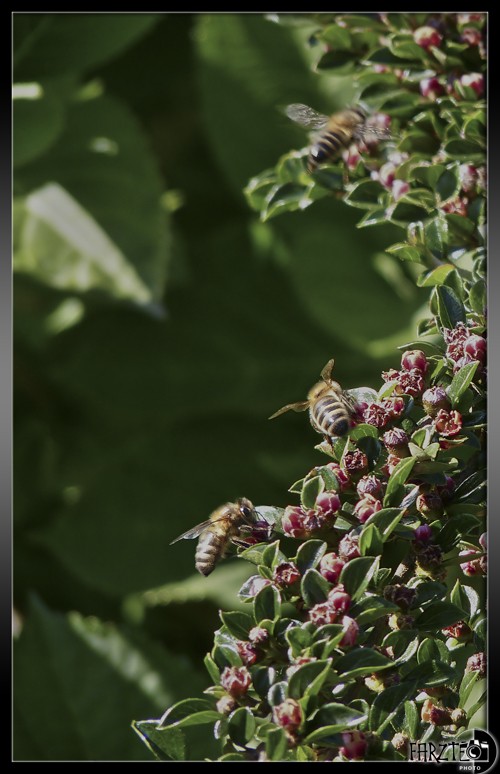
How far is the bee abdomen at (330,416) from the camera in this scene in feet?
2.83

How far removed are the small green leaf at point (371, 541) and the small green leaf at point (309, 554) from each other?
0.13 feet

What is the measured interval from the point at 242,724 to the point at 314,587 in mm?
118

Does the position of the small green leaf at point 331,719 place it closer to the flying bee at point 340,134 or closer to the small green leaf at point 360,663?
the small green leaf at point 360,663

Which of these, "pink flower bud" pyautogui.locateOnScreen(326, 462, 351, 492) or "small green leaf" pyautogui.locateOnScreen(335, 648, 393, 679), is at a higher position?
"pink flower bud" pyautogui.locateOnScreen(326, 462, 351, 492)

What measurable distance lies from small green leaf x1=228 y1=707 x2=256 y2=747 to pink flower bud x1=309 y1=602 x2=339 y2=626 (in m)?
0.09

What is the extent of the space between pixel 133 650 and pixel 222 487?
383 mm

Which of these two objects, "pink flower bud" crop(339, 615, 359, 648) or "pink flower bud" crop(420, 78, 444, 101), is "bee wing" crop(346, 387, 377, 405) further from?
"pink flower bud" crop(420, 78, 444, 101)

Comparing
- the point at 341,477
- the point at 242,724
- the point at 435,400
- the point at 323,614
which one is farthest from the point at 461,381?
the point at 242,724

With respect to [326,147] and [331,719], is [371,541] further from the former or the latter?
[326,147]

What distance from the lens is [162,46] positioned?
214 centimetres

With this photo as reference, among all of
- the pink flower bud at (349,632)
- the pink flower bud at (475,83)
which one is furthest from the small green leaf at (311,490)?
the pink flower bud at (475,83)

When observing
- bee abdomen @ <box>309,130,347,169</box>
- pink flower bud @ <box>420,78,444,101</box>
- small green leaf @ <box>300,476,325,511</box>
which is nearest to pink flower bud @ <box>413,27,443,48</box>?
pink flower bud @ <box>420,78,444,101</box>

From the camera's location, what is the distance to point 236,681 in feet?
2.54

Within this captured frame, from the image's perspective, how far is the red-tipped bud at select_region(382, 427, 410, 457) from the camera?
84cm
